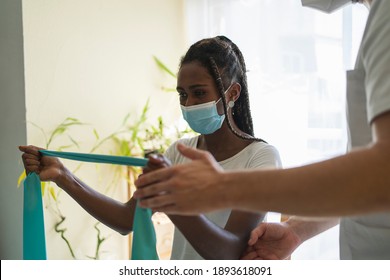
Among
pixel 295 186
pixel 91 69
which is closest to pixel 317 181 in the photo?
pixel 295 186

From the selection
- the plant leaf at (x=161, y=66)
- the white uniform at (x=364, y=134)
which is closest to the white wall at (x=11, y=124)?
the plant leaf at (x=161, y=66)

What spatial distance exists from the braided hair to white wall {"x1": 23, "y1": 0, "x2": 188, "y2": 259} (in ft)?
3.27

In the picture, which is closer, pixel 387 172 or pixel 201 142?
pixel 387 172

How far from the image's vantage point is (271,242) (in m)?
0.98

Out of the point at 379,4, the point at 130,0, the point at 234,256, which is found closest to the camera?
the point at 379,4

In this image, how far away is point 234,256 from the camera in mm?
896

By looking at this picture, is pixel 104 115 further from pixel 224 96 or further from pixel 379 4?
pixel 379 4

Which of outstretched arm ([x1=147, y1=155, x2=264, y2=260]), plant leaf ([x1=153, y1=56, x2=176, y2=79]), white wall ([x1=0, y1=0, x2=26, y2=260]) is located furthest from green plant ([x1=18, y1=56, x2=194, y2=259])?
outstretched arm ([x1=147, y1=155, x2=264, y2=260])

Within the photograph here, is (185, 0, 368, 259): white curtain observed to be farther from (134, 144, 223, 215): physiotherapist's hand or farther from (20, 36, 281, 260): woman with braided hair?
(134, 144, 223, 215): physiotherapist's hand

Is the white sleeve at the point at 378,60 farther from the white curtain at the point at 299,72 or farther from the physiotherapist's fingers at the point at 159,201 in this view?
the white curtain at the point at 299,72

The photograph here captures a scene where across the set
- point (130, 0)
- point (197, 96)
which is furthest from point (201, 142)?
point (130, 0)

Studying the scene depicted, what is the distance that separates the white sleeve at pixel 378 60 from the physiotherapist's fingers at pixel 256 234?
493mm
